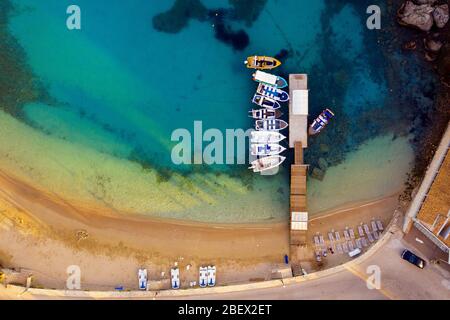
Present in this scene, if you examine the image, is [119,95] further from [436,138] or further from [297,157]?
[436,138]

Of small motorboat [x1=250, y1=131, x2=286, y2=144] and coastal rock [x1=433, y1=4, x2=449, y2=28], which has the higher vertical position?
coastal rock [x1=433, y1=4, x2=449, y2=28]

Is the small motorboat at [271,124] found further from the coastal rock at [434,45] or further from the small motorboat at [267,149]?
the coastal rock at [434,45]

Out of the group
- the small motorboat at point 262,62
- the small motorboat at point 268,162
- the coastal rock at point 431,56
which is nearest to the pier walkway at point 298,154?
the small motorboat at point 268,162

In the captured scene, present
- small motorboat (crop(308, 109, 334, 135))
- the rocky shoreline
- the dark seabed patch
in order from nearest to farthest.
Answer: the rocky shoreline, small motorboat (crop(308, 109, 334, 135)), the dark seabed patch

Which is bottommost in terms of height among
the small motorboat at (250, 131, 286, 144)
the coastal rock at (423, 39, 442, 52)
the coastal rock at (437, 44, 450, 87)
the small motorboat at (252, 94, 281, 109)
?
the small motorboat at (250, 131, 286, 144)

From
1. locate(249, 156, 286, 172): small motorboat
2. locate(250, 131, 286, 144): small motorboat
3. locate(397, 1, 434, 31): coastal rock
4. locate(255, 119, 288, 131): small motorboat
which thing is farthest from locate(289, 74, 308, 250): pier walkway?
locate(397, 1, 434, 31): coastal rock

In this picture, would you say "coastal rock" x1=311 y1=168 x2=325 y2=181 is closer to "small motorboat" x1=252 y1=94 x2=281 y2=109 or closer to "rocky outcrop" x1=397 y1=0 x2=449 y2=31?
"small motorboat" x1=252 y1=94 x2=281 y2=109

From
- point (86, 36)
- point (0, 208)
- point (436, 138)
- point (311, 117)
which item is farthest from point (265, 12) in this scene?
point (0, 208)
